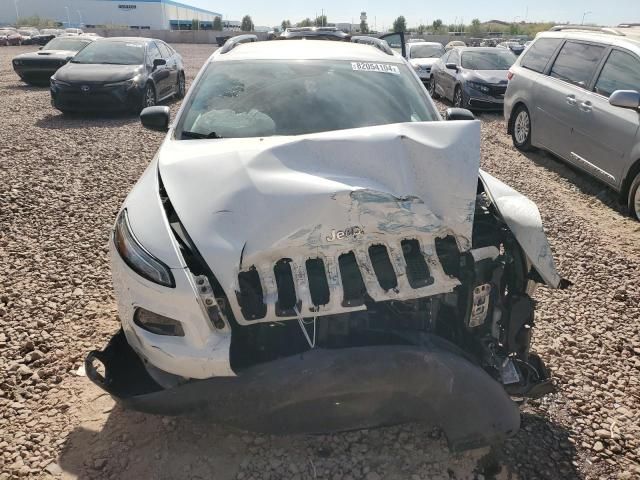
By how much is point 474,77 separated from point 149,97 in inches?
272

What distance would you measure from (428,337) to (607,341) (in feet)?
6.08

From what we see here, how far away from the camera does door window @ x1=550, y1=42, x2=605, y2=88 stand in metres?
6.41

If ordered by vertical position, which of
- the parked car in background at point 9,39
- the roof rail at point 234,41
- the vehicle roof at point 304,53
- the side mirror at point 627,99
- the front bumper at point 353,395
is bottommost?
the front bumper at point 353,395

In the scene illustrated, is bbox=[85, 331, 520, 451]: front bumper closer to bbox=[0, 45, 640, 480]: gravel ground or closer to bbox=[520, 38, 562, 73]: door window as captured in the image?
bbox=[0, 45, 640, 480]: gravel ground

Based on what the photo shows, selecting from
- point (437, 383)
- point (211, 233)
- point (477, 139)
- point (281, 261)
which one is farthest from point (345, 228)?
point (477, 139)

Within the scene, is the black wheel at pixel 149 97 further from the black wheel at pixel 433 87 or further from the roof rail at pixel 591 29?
the roof rail at pixel 591 29

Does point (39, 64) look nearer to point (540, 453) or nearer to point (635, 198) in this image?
point (635, 198)

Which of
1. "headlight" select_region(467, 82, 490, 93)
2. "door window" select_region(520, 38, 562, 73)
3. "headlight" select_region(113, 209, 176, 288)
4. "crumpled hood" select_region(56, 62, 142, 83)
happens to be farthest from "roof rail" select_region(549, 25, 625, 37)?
"crumpled hood" select_region(56, 62, 142, 83)

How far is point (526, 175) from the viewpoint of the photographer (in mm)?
7062

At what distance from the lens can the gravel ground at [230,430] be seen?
7.77ft

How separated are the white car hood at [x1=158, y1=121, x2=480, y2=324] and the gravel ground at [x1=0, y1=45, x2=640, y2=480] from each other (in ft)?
2.67

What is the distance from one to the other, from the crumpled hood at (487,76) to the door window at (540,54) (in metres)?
2.99

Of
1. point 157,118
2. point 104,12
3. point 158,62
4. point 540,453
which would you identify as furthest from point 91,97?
point 104,12

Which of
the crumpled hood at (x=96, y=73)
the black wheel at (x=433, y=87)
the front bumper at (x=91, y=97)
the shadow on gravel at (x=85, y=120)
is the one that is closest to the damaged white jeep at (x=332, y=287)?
the shadow on gravel at (x=85, y=120)
